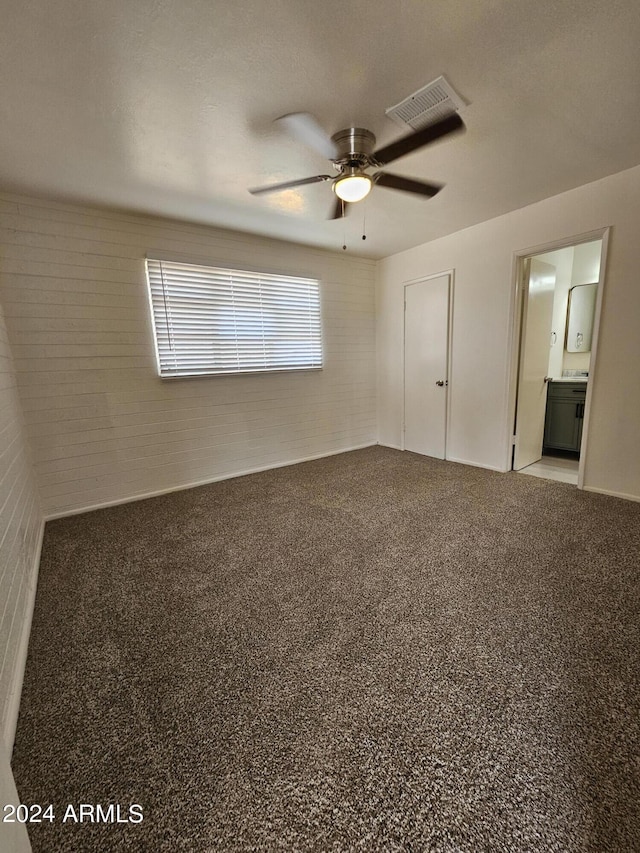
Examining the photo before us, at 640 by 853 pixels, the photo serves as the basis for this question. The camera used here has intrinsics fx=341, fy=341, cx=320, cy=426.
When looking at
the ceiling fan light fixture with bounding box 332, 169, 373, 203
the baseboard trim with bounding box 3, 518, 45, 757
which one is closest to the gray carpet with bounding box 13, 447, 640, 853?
the baseboard trim with bounding box 3, 518, 45, 757

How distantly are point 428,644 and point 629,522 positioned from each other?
7.01 feet

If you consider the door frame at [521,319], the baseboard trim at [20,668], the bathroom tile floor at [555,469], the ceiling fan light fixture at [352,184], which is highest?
the ceiling fan light fixture at [352,184]

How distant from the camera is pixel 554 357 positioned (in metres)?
4.57

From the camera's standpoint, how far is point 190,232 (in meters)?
3.44

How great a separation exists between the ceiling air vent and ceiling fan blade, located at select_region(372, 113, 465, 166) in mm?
138

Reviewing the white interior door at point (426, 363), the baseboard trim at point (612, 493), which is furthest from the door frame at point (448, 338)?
the baseboard trim at point (612, 493)

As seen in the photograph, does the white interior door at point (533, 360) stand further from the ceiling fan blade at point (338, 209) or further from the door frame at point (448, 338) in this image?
the ceiling fan blade at point (338, 209)

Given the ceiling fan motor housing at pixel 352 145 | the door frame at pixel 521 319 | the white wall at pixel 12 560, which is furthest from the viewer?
the door frame at pixel 521 319

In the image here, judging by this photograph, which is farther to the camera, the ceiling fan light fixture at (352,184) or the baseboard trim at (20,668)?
the ceiling fan light fixture at (352,184)

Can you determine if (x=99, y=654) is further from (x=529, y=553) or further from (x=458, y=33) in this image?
(x=458, y=33)

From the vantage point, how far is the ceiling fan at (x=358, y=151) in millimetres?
1699

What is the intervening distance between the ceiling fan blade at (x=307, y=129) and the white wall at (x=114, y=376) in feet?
6.71

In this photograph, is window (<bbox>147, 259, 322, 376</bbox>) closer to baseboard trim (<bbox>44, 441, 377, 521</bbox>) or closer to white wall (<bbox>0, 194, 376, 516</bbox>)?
white wall (<bbox>0, 194, 376, 516</bbox>)

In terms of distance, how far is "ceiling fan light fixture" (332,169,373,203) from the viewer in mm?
2078
